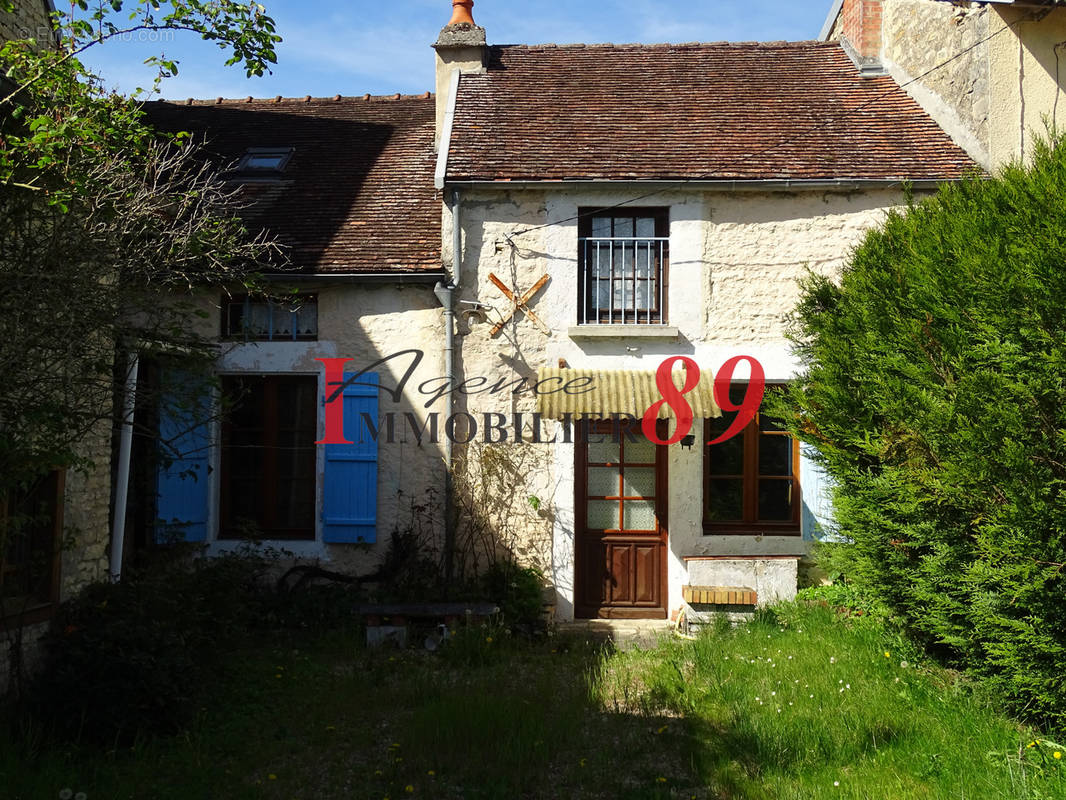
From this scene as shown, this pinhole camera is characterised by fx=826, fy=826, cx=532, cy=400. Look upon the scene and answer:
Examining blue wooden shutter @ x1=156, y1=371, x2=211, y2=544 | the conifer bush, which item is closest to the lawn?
the conifer bush

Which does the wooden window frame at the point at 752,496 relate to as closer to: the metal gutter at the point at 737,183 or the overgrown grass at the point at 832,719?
the overgrown grass at the point at 832,719

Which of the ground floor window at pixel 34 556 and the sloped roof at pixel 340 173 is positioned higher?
the sloped roof at pixel 340 173

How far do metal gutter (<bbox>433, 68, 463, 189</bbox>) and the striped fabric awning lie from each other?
240cm

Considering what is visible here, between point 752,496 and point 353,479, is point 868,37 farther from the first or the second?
point 353,479

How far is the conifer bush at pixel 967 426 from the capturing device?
4695 millimetres

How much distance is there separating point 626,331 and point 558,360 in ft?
2.67

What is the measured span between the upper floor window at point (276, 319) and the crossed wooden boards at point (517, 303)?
6.86 ft

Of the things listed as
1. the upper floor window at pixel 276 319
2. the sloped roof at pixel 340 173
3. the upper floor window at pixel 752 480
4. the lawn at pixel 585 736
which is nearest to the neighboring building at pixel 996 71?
the upper floor window at pixel 752 480

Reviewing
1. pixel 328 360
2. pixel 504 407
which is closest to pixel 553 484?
pixel 504 407

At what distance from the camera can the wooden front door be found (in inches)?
372

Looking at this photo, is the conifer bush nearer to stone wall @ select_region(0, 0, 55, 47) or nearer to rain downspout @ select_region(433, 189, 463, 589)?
rain downspout @ select_region(433, 189, 463, 589)

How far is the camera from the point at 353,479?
30.2 ft

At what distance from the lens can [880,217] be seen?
9.14 meters

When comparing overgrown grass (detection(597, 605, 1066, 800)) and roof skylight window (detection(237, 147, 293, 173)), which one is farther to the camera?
roof skylight window (detection(237, 147, 293, 173))
